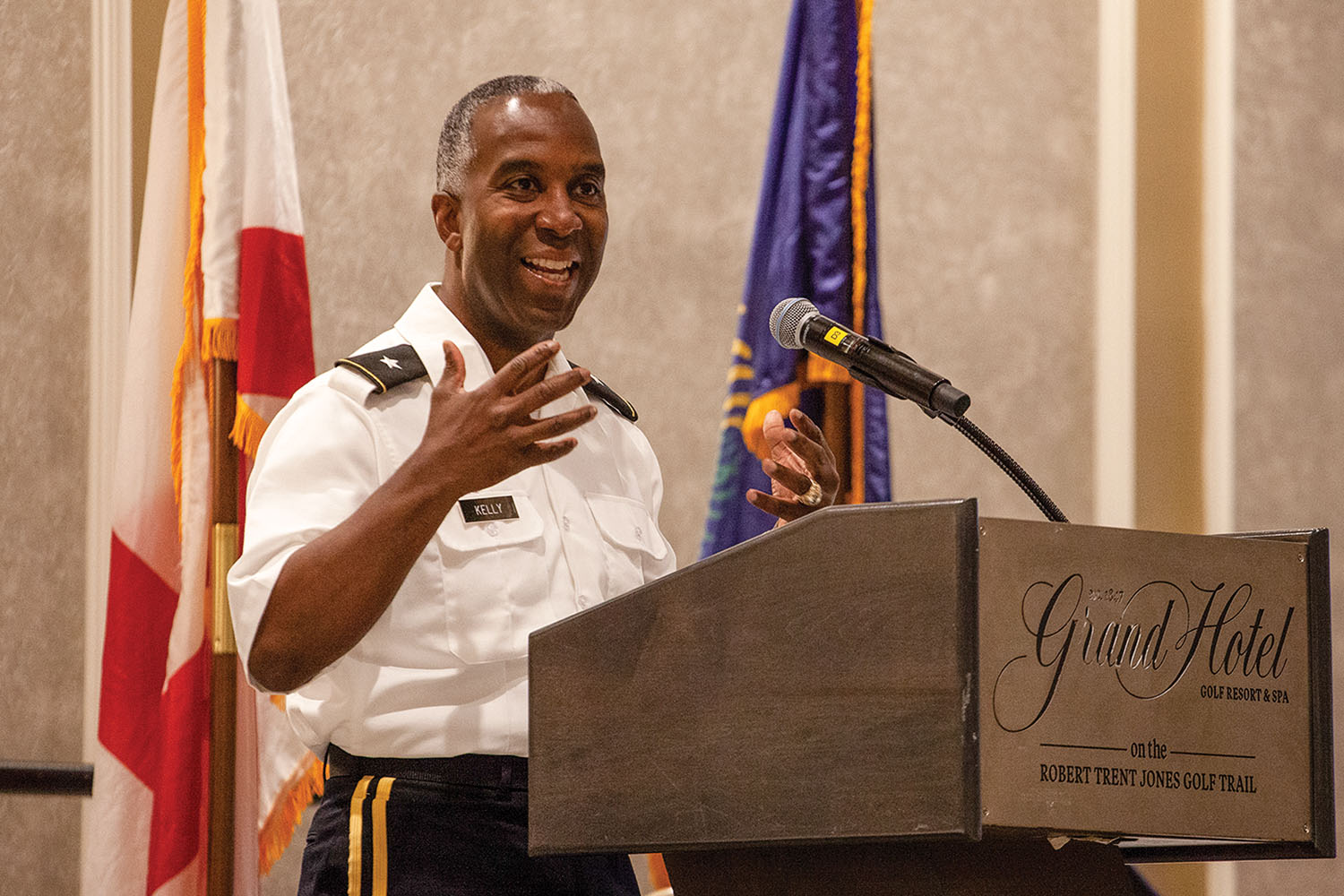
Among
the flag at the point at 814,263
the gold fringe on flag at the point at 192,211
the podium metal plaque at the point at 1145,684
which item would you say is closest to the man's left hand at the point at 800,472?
the podium metal plaque at the point at 1145,684

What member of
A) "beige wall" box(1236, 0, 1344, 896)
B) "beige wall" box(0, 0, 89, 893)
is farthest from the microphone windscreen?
"beige wall" box(1236, 0, 1344, 896)

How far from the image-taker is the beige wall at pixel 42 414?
302cm

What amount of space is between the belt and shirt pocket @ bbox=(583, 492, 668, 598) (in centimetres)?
26

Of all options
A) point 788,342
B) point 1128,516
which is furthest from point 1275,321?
point 788,342

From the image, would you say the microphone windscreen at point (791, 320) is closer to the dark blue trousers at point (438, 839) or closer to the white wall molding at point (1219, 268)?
the dark blue trousers at point (438, 839)

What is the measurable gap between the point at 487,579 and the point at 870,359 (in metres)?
0.51

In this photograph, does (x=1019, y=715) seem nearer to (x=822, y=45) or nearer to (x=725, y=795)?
(x=725, y=795)

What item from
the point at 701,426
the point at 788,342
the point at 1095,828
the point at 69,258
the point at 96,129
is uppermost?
the point at 96,129

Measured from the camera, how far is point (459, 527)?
5.74ft

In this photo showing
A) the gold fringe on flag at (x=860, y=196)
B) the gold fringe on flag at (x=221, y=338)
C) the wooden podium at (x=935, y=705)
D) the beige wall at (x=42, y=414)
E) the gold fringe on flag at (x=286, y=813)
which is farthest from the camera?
the beige wall at (x=42, y=414)

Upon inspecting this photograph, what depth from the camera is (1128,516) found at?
3.46 meters

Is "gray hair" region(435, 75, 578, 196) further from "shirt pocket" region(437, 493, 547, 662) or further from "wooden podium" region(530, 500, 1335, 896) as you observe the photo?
"wooden podium" region(530, 500, 1335, 896)

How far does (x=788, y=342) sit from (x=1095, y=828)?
0.70 metres

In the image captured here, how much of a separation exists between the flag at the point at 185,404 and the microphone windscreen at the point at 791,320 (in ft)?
3.91
